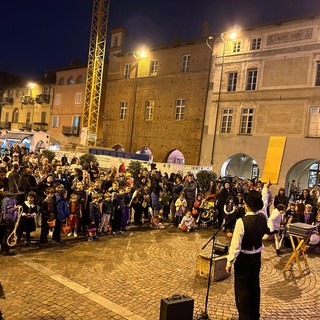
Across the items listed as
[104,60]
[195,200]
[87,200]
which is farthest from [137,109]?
[87,200]

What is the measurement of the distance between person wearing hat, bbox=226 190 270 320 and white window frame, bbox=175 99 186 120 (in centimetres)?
2463

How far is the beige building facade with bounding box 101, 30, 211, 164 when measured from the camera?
93.6ft

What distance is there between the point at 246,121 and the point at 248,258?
71.9 feet

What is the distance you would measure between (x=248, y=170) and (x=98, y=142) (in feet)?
50.7

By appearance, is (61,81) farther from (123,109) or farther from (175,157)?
(175,157)

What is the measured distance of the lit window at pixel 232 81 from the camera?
2659 centimetres

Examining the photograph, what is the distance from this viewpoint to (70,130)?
39.6m

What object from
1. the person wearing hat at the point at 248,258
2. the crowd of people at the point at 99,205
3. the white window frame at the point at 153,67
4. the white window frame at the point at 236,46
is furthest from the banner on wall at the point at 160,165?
the person wearing hat at the point at 248,258

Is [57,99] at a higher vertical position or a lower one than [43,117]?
higher

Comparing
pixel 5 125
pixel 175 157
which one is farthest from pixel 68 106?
pixel 5 125

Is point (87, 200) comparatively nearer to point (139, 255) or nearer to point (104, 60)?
point (139, 255)

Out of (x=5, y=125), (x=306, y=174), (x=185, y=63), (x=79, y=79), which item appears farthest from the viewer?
(x=5, y=125)

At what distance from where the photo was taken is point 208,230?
42.8ft

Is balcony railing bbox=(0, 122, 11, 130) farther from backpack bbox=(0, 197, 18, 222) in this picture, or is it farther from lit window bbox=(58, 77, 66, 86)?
backpack bbox=(0, 197, 18, 222)
